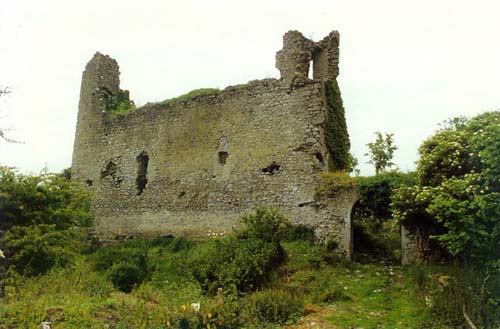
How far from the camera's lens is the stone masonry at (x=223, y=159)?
1664cm

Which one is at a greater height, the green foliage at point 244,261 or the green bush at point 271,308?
the green foliage at point 244,261

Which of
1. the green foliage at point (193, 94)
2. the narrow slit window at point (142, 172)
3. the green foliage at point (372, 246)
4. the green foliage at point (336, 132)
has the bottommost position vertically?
the green foliage at point (372, 246)

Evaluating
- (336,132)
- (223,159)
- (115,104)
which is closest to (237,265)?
(223,159)

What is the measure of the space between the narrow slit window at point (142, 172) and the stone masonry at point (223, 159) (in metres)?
0.04

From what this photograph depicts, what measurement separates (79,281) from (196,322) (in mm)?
4334

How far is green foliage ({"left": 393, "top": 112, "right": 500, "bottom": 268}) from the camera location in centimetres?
998

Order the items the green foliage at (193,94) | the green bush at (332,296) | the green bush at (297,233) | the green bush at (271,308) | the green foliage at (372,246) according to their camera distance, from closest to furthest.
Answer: the green bush at (271,308)
the green bush at (332,296)
the green bush at (297,233)
the green foliage at (372,246)
the green foliage at (193,94)

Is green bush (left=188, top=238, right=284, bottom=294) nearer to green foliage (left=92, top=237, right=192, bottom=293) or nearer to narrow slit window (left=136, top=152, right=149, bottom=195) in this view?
green foliage (left=92, top=237, right=192, bottom=293)

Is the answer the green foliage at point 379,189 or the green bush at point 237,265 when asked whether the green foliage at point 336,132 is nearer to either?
the green foliage at point 379,189

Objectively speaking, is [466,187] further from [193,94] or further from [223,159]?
[193,94]

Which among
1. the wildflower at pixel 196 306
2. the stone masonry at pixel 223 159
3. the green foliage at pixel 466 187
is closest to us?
the green foliage at pixel 466 187

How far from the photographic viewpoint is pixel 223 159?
1886 cm

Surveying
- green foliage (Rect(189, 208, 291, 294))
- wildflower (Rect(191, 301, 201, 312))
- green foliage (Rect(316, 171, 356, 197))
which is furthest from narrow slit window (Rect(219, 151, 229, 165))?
wildflower (Rect(191, 301, 201, 312))

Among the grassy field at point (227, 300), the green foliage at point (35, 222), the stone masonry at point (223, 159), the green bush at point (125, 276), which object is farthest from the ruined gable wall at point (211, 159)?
the green foliage at point (35, 222)
